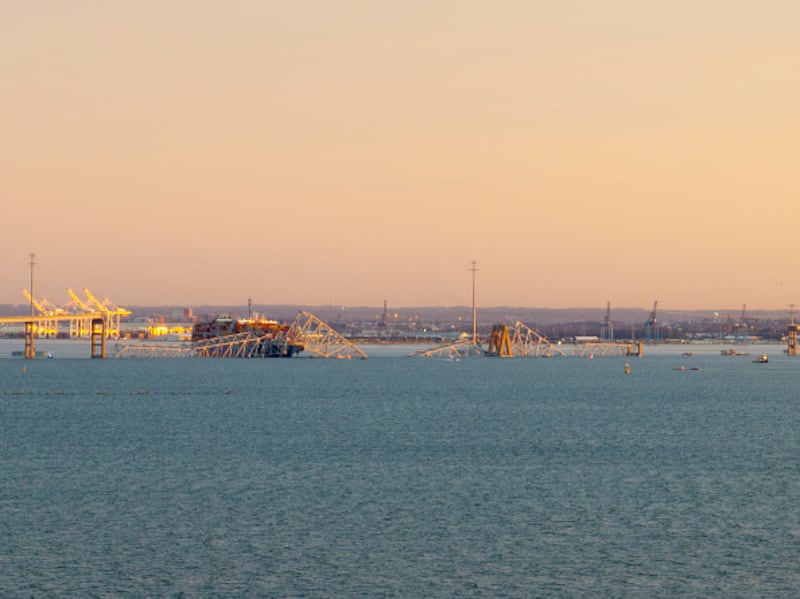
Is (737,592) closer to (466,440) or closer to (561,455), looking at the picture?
(561,455)

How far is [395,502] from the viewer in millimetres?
44188

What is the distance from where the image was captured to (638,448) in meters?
65.2

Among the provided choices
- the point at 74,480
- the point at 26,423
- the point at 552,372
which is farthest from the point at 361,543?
the point at 552,372

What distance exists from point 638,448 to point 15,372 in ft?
385

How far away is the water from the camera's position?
3203 centimetres

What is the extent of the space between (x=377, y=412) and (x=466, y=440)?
2310cm

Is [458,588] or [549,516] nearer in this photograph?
[458,588]

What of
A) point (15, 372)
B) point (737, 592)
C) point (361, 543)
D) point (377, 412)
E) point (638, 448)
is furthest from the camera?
point (15, 372)

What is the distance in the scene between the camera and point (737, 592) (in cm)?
3064

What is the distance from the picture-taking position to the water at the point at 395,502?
105ft

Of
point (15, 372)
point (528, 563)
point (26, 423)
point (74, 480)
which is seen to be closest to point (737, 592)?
point (528, 563)

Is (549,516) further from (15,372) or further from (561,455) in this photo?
(15,372)

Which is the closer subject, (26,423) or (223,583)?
(223,583)

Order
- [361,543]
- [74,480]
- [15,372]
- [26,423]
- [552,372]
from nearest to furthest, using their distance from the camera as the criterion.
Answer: [361,543]
[74,480]
[26,423]
[15,372]
[552,372]
